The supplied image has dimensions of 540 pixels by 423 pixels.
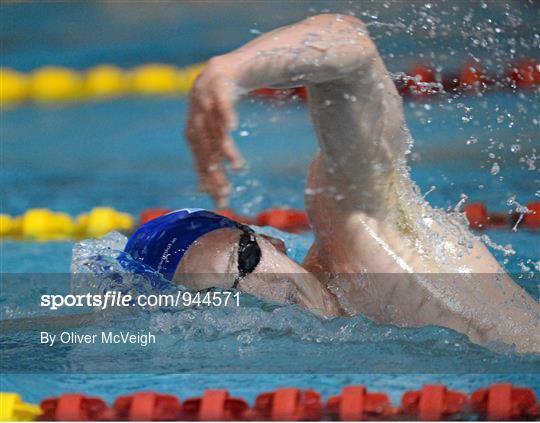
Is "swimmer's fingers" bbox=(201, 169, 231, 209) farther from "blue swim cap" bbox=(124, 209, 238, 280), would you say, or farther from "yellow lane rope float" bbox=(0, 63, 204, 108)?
"yellow lane rope float" bbox=(0, 63, 204, 108)

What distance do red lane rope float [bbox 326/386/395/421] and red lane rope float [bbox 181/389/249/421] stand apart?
0.14 metres

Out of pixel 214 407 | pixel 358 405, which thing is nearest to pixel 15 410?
pixel 214 407

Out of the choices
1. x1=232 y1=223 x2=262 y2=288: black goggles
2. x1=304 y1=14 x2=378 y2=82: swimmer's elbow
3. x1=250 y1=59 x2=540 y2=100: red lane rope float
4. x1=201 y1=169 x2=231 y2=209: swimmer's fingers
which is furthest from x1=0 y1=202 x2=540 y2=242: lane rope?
x1=201 y1=169 x2=231 y2=209: swimmer's fingers

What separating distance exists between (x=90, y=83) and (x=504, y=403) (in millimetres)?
3327

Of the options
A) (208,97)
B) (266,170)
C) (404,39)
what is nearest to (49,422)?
(208,97)

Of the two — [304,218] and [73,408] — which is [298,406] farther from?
[304,218]

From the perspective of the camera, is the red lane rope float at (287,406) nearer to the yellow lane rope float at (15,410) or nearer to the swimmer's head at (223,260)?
the swimmer's head at (223,260)

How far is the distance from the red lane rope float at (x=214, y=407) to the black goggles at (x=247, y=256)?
18cm

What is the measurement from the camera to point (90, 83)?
447 cm

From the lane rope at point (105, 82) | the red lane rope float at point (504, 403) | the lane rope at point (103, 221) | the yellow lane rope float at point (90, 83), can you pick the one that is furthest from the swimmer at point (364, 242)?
the yellow lane rope float at point (90, 83)

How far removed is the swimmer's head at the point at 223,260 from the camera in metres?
1.54

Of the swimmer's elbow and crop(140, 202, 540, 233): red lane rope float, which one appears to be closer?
the swimmer's elbow

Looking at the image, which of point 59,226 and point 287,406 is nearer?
point 287,406

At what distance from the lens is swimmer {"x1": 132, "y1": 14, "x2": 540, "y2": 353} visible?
1403 mm
